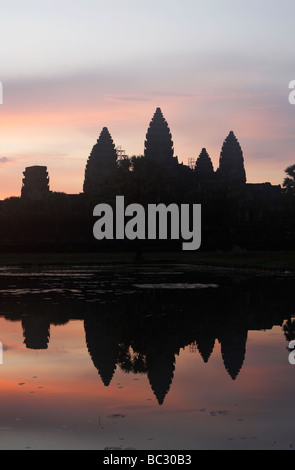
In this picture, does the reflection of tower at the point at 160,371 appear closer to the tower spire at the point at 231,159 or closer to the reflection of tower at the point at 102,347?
the reflection of tower at the point at 102,347

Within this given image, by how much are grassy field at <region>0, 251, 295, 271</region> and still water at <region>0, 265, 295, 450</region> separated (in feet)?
96.3

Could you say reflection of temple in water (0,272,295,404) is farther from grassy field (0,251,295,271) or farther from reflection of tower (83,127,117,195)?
reflection of tower (83,127,117,195)

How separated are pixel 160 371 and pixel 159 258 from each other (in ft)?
185

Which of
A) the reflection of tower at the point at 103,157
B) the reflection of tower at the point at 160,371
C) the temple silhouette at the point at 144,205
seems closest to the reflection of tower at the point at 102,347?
the reflection of tower at the point at 160,371

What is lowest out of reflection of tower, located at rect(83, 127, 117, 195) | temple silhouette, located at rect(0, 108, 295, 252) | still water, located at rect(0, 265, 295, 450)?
still water, located at rect(0, 265, 295, 450)

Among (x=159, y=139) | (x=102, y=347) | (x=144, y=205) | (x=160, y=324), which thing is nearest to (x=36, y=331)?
(x=160, y=324)

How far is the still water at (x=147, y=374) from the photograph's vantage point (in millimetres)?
8047

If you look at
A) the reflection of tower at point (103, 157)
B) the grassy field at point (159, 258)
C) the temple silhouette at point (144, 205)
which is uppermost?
the reflection of tower at point (103, 157)

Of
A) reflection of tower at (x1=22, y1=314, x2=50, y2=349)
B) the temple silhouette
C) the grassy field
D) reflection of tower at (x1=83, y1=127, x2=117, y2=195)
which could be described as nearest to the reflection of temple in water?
reflection of tower at (x1=22, y1=314, x2=50, y2=349)

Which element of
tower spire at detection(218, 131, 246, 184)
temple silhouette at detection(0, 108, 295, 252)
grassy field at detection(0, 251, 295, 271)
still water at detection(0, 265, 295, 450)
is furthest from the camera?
tower spire at detection(218, 131, 246, 184)

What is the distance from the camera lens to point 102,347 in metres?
14.4

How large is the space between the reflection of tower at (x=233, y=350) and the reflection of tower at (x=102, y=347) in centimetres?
185

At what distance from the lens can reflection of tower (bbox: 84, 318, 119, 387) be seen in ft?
39.5
